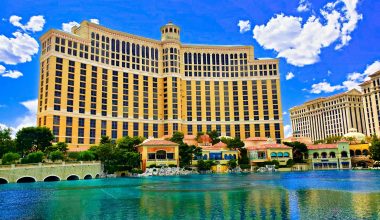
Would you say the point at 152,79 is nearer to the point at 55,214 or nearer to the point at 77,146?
the point at 77,146

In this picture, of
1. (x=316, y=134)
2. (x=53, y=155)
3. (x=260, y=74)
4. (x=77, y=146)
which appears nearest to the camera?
(x=53, y=155)

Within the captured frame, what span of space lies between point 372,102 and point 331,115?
32.4m

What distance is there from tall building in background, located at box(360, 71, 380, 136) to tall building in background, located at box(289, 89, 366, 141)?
52.1 feet

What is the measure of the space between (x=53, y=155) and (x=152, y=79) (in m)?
58.5

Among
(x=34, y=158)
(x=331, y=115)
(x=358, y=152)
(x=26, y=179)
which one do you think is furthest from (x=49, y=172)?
(x=331, y=115)

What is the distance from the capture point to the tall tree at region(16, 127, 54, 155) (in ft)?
245

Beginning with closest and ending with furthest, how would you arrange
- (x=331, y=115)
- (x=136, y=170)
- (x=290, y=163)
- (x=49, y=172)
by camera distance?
(x=49, y=172)
(x=136, y=170)
(x=290, y=163)
(x=331, y=115)

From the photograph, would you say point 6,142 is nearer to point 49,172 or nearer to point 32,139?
point 32,139

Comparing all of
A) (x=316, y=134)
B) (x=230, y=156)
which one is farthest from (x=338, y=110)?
(x=230, y=156)

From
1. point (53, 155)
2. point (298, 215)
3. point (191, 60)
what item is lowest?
point (298, 215)

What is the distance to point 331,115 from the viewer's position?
165 metres

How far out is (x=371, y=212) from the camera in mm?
20766

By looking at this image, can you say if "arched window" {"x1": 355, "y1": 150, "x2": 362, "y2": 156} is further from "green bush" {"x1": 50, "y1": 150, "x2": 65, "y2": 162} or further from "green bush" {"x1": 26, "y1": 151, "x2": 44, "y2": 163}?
"green bush" {"x1": 26, "y1": 151, "x2": 44, "y2": 163}

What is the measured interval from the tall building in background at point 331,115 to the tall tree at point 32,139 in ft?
303
